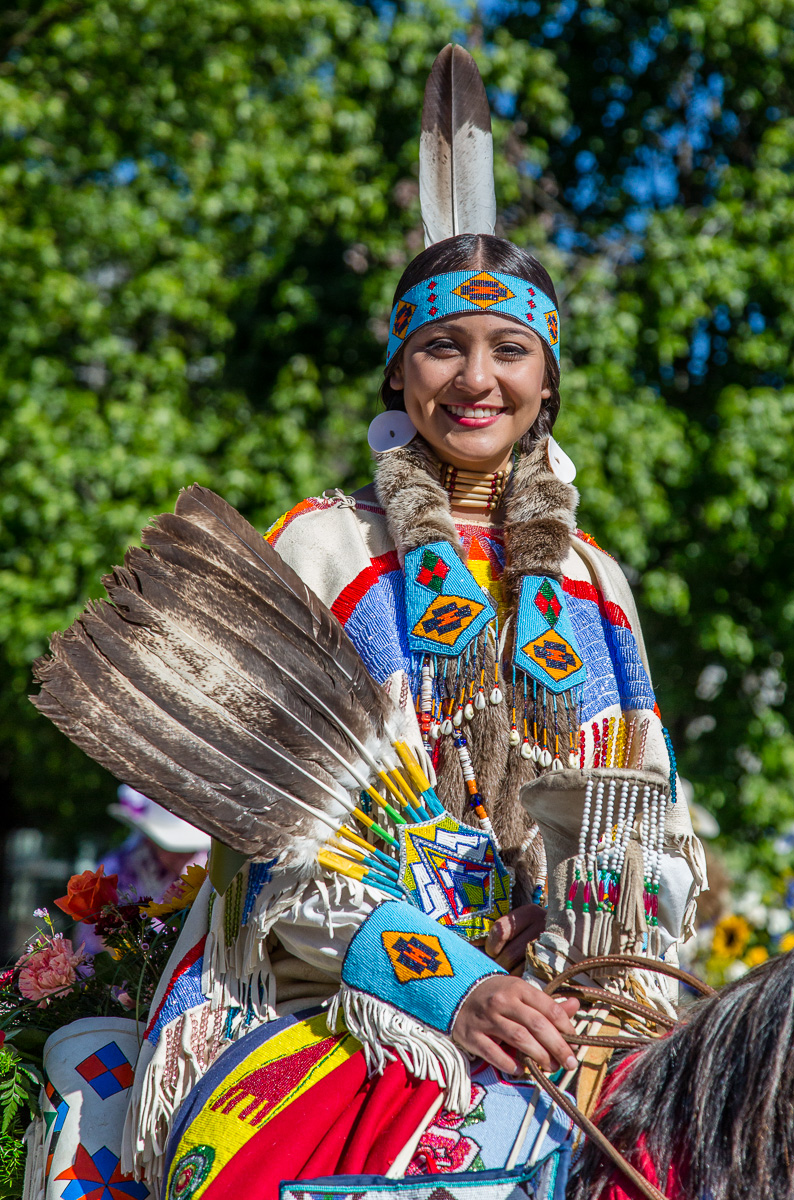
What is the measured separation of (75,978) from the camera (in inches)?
105

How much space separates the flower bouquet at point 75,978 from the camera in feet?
7.76

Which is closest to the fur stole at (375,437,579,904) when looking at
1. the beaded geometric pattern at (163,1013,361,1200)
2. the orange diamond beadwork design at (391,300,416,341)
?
the orange diamond beadwork design at (391,300,416,341)

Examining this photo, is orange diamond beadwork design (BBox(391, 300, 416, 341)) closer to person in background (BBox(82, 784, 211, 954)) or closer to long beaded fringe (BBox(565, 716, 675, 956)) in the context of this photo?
long beaded fringe (BBox(565, 716, 675, 956))

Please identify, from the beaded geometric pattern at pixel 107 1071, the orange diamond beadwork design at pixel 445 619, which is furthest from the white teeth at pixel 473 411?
the beaded geometric pattern at pixel 107 1071

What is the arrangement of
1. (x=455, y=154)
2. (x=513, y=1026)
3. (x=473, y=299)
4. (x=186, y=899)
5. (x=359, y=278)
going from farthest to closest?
(x=359, y=278)
(x=455, y=154)
(x=186, y=899)
(x=473, y=299)
(x=513, y=1026)

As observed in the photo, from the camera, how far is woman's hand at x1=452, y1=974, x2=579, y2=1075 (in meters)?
1.80

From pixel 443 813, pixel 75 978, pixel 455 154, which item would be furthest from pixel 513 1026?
pixel 455 154

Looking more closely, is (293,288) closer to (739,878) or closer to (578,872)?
(739,878)

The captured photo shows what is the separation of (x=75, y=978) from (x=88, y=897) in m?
0.21

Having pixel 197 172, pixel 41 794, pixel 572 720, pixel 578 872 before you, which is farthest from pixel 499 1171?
pixel 41 794

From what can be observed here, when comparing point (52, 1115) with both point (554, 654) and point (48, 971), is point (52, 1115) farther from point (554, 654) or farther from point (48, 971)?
point (554, 654)

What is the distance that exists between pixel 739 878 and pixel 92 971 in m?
5.97

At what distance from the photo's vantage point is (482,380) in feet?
8.09

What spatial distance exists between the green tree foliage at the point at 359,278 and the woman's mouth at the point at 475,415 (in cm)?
444
